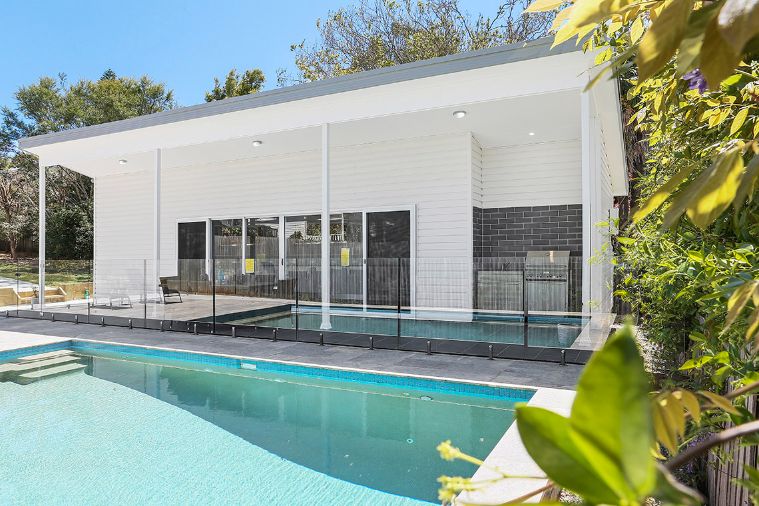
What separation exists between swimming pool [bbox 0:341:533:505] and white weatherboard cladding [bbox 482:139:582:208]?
5.67 meters

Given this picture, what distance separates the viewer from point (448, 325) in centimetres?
730

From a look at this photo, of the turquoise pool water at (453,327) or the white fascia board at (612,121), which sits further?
the white fascia board at (612,121)

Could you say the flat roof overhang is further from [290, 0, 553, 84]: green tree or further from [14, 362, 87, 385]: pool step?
[290, 0, 553, 84]: green tree

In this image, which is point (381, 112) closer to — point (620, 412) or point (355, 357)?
point (355, 357)

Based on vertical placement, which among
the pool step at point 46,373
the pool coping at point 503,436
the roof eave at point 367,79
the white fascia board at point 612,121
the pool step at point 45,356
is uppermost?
the roof eave at point 367,79

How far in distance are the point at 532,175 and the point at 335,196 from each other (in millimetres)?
3989

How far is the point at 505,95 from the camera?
6699 millimetres

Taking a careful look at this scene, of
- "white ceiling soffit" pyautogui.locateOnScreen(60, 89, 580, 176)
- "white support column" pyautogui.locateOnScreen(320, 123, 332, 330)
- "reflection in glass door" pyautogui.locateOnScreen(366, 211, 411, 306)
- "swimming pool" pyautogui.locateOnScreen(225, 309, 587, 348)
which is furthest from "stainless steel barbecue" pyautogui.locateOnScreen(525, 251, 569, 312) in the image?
"white support column" pyautogui.locateOnScreen(320, 123, 332, 330)

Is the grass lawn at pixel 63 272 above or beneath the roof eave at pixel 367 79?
beneath

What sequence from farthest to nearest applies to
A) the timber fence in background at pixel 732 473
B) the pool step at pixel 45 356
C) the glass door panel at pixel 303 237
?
the glass door panel at pixel 303 237
the pool step at pixel 45 356
the timber fence in background at pixel 732 473

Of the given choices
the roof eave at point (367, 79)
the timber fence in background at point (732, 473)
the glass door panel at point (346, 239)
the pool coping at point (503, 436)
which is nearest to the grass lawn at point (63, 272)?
the roof eave at point (367, 79)

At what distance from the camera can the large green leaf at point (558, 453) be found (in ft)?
0.91

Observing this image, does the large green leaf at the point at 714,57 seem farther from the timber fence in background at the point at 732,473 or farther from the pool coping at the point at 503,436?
the timber fence in background at the point at 732,473

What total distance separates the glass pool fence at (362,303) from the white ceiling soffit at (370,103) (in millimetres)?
2228
